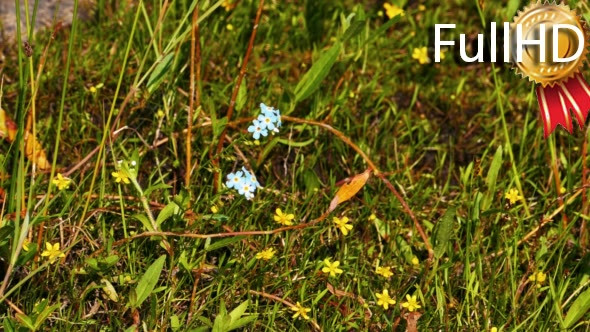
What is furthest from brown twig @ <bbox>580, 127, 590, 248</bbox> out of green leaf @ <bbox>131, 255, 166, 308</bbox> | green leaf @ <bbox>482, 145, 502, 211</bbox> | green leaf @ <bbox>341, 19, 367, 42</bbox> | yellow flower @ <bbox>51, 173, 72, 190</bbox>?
yellow flower @ <bbox>51, 173, 72, 190</bbox>

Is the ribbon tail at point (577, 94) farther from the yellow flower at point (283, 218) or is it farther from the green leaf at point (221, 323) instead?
the green leaf at point (221, 323)

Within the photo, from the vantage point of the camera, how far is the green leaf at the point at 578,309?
2164mm

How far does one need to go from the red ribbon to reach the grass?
79 mm

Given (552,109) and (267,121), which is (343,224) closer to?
(267,121)

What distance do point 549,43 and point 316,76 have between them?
0.76 m

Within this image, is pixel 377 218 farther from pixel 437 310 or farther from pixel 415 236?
pixel 437 310

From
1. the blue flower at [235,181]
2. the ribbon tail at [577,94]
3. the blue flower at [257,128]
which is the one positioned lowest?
the blue flower at [235,181]

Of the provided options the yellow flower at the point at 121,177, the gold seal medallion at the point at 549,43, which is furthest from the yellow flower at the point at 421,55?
the yellow flower at the point at 121,177

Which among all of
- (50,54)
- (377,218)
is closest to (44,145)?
(50,54)

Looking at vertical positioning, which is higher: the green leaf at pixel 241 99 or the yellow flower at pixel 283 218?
the green leaf at pixel 241 99

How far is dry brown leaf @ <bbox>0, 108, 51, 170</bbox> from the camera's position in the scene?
2396 millimetres

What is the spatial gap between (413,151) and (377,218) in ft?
1.10

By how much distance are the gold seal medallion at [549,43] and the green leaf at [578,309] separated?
0.76 metres

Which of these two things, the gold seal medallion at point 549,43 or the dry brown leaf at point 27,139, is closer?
the dry brown leaf at point 27,139
